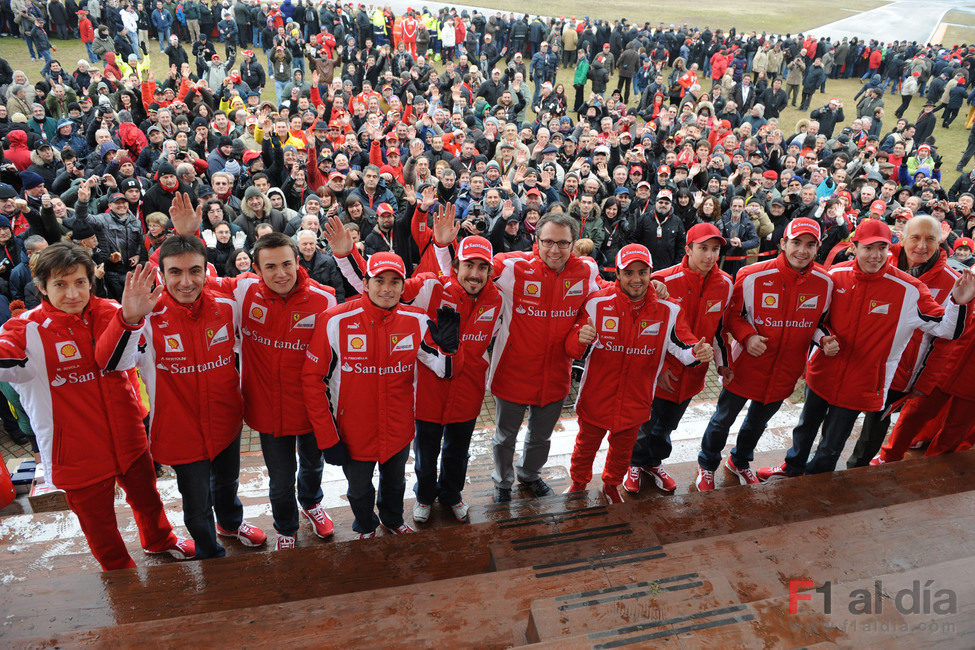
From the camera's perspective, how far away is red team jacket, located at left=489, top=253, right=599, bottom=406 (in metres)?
4.33

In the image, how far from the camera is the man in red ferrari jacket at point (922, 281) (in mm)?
4730

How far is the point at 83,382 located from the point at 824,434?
4.97 metres

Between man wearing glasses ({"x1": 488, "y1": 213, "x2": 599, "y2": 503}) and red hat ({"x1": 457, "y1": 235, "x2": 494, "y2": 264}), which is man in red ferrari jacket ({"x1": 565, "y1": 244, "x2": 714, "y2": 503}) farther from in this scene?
red hat ({"x1": 457, "y1": 235, "x2": 494, "y2": 264})

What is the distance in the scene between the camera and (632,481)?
4.91 meters

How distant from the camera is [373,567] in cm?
340

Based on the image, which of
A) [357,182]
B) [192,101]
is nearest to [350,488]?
[357,182]

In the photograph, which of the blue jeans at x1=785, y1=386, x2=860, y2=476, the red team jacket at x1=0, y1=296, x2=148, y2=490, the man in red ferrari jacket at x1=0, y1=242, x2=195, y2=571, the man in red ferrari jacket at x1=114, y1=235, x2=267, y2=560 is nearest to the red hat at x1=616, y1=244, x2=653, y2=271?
the blue jeans at x1=785, y1=386, x2=860, y2=476

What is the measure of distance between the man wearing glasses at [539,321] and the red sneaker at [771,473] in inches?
76.5

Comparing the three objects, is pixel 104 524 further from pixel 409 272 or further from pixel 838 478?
pixel 409 272

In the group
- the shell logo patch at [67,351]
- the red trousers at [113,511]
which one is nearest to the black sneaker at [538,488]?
the red trousers at [113,511]

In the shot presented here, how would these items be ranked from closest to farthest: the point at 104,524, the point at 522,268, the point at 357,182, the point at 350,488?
the point at 104,524 → the point at 350,488 → the point at 522,268 → the point at 357,182

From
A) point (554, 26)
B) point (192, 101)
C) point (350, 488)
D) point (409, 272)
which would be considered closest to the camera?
point (350, 488)

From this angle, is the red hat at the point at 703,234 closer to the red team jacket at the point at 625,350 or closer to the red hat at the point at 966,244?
the red team jacket at the point at 625,350

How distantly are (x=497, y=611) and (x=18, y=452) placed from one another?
5561 millimetres
